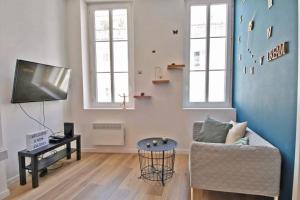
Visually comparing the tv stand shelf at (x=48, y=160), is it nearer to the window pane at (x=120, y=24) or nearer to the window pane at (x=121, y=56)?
the window pane at (x=121, y=56)

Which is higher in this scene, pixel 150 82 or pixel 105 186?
pixel 150 82

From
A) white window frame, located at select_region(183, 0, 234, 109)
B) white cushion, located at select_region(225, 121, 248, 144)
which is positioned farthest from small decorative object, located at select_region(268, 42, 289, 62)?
white window frame, located at select_region(183, 0, 234, 109)

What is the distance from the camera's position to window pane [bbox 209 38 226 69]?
3867mm

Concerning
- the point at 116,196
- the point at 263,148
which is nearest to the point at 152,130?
the point at 116,196

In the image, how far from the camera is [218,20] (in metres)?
3.84

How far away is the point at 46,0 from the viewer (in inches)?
136

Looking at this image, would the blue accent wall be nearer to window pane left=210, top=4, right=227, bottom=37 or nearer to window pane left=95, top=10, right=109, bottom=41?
window pane left=210, top=4, right=227, bottom=37

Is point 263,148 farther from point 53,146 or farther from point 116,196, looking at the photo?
point 53,146

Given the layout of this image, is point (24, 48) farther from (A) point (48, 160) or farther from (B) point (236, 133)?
(B) point (236, 133)

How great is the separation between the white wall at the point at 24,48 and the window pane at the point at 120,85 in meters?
1.09

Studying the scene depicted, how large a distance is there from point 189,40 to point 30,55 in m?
2.78

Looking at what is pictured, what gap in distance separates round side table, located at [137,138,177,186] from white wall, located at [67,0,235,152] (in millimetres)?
619

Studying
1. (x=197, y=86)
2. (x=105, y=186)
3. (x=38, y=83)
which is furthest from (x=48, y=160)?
(x=197, y=86)

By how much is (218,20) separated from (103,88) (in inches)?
105
